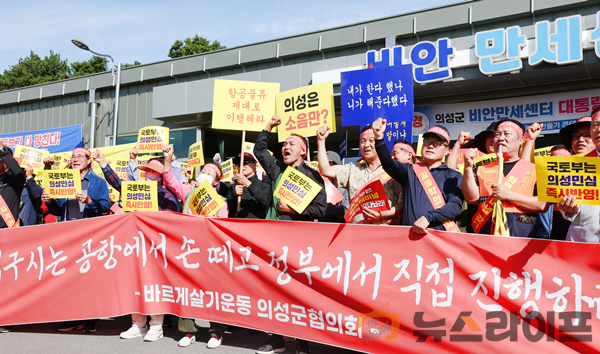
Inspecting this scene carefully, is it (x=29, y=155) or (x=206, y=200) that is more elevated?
(x=29, y=155)

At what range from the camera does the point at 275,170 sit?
14.5ft

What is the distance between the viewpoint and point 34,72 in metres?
37.3

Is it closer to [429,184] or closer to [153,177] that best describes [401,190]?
[429,184]

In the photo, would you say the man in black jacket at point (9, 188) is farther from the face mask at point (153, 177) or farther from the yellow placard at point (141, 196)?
the face mask at point (153, 177)

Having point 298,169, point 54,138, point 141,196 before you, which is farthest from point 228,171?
point 54,138

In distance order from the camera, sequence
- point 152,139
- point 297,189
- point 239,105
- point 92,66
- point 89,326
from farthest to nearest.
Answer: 1. point 92,66
2. point 152,139
3. point 239,105
4. point 89,326
5. point 297,189

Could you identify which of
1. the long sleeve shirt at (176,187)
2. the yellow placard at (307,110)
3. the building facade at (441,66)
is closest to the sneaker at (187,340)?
the long sleeve shirt at (176,187)

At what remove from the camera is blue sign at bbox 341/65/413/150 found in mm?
4777

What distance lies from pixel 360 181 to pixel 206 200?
1617 mm

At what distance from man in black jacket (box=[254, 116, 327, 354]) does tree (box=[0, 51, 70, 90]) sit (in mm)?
37707

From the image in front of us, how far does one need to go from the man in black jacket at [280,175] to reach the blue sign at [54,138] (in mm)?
11996

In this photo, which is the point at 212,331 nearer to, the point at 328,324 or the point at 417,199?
the point at 328,324

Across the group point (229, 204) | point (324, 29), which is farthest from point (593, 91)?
point (229, 204)

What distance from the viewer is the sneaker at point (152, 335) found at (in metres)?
4.13
